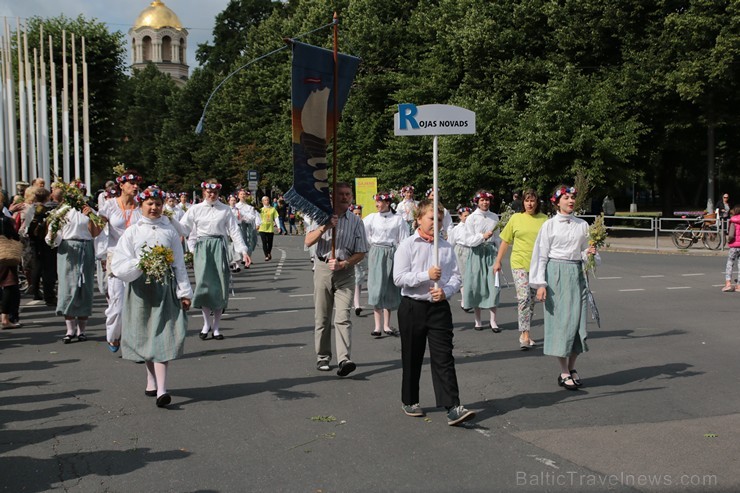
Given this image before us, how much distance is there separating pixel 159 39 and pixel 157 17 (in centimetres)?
327

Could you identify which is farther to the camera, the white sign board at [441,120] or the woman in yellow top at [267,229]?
the woman in yellow top at [267,229]

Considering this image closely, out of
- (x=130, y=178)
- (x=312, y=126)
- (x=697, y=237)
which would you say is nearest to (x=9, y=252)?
(x=130, y=178)

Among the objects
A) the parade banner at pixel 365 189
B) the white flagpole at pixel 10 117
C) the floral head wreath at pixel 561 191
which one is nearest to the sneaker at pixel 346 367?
the floral head wreath at pixel 561 191

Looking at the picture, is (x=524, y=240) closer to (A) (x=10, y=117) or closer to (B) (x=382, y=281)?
(B) (x=382, y=281)

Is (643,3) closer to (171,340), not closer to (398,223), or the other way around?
(398,223)

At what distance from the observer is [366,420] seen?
6.75 m

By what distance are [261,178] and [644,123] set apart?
29118mm

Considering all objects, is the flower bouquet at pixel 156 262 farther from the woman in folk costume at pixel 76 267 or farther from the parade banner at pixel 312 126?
the woman in folk costume at pixel 76 267

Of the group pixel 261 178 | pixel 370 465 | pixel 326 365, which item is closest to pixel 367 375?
pixel 326 365

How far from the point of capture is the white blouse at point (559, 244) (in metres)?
8.02

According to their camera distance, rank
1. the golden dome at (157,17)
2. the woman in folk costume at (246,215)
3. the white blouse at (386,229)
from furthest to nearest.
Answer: the golden dome at (157,17), the woman in folk costume at (246,215), the white blouse at (386,229)

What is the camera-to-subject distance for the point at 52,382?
8367 millimetres

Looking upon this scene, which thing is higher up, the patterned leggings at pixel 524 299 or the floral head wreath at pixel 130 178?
the floral head wreath at pixel 130 178

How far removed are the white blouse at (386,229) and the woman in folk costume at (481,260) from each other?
2.97 feet
